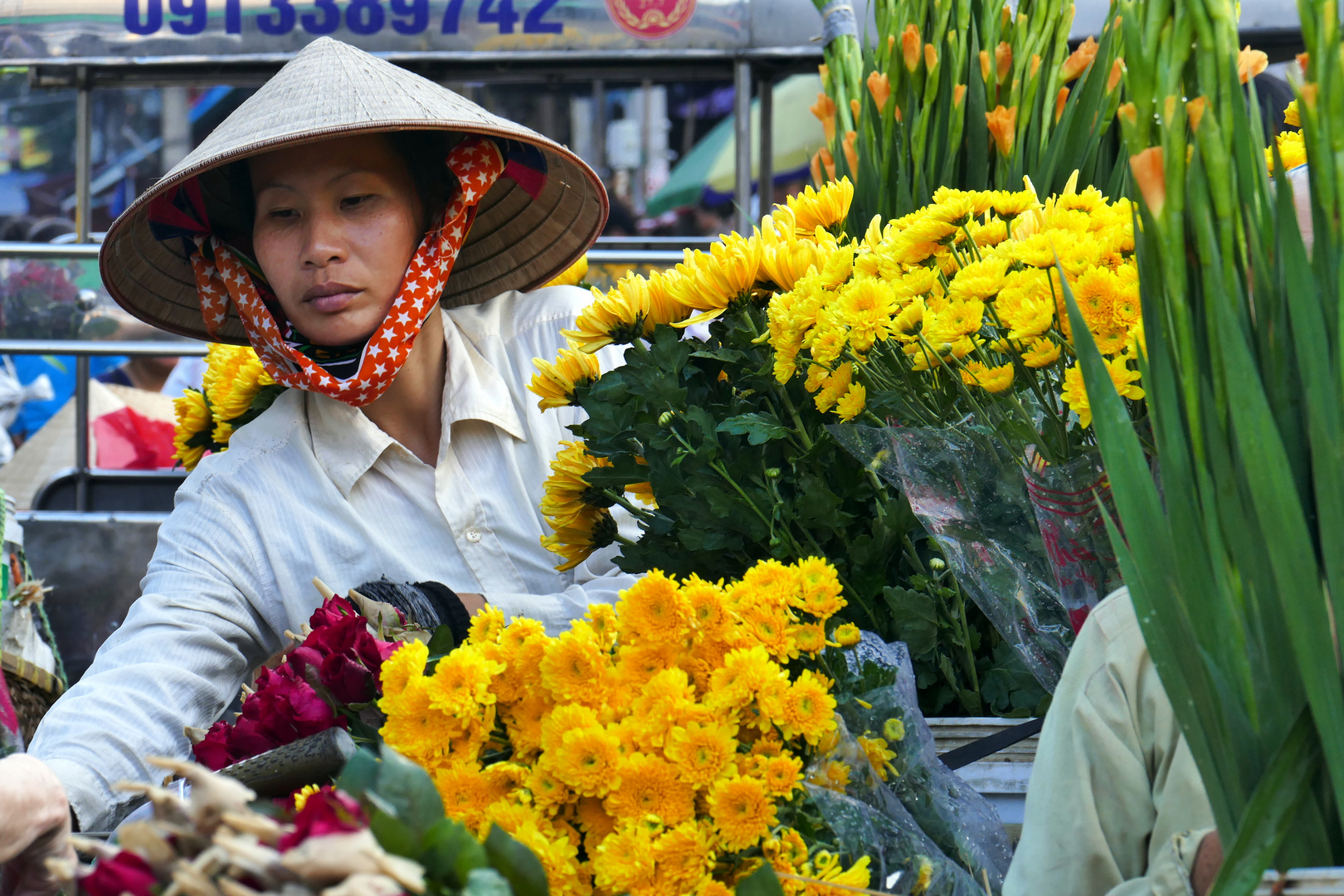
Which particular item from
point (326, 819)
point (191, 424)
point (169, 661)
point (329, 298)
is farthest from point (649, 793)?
point (191, 424)

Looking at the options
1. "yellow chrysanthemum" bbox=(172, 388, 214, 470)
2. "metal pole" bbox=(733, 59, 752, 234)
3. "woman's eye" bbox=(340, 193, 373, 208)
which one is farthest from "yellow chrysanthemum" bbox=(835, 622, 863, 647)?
"metal pole" bbox=(733, 59, 752, 234)

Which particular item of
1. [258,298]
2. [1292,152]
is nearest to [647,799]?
[1292,152]

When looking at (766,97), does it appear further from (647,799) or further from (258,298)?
(647,799)

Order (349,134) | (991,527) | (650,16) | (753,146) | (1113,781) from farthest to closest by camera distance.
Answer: (753,146)
(650,16)
(349,134)
(991,527)
(1113,781)

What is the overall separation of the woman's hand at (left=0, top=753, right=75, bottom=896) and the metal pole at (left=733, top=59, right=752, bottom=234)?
3.15m

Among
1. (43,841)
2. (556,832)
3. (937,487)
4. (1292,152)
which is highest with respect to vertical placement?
(1292,152)

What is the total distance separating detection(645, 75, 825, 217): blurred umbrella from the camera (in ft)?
13.3

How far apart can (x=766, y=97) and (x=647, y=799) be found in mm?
3509

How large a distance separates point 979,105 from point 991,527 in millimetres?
836

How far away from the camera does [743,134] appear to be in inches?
157

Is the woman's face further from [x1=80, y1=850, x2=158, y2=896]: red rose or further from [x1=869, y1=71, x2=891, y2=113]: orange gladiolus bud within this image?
[x1=80, y1=850, x2=158, y2=896]: red rose

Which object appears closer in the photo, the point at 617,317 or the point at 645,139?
the point at 617,317

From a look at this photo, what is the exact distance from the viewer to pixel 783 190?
165 inches

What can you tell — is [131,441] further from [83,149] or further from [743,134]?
[743,134]
